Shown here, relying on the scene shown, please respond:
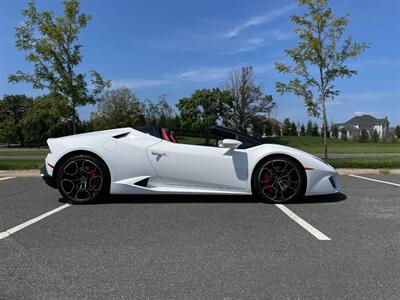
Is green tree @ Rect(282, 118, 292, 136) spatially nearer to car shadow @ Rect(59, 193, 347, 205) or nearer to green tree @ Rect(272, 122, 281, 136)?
green tree @ Rect(272, 122, 281, 136)

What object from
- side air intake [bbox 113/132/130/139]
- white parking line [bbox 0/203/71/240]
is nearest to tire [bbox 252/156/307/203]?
side air intake [bbox 113/132/130/139]

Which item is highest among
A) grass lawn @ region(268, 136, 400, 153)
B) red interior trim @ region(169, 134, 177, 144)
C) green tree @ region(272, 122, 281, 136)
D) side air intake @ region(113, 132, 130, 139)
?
green tree @ region(272, 122, 281, 136)

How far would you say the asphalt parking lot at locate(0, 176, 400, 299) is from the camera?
8.23 ft

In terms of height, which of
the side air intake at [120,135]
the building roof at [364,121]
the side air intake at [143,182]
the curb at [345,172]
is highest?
the building roof at [364,121]

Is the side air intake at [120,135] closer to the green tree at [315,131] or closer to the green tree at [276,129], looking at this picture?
the green tree at [276,129]

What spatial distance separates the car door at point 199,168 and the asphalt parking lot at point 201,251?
1.13ft

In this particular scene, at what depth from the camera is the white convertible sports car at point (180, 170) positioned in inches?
211

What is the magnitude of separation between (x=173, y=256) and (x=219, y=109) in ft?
199

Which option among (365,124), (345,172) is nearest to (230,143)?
(345,172)

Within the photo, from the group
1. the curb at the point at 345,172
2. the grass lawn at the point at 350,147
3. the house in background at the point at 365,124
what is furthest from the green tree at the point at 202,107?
the house in background at the point at 365,124

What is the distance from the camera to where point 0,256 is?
316 cm

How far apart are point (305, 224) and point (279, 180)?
1.26m

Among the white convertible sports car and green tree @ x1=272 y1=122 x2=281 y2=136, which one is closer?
the white convertible sports car

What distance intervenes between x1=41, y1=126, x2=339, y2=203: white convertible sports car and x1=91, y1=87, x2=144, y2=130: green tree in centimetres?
4438
